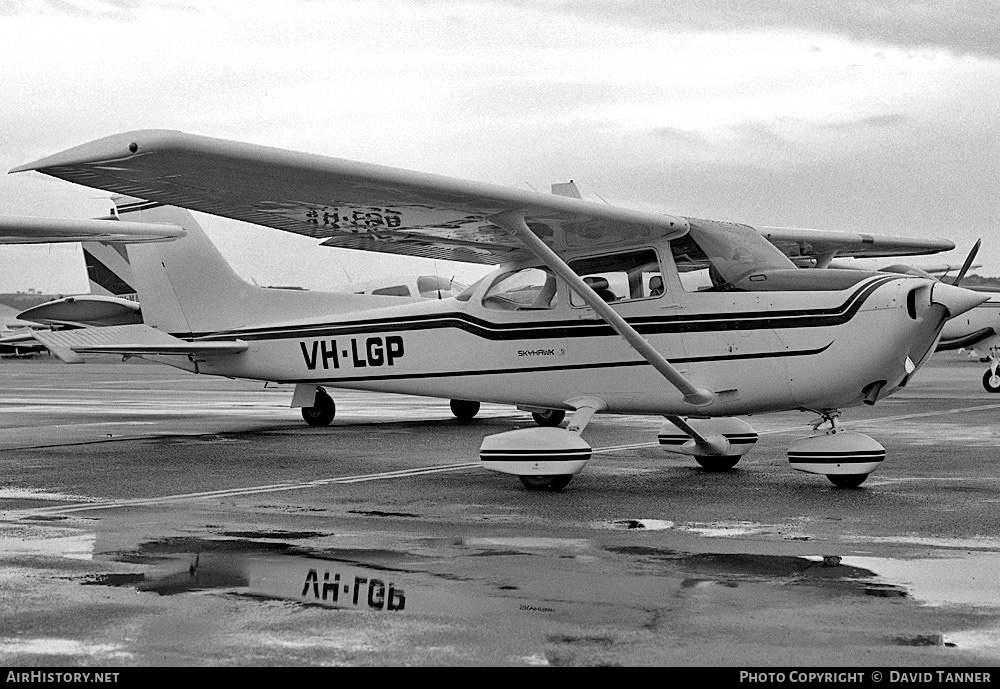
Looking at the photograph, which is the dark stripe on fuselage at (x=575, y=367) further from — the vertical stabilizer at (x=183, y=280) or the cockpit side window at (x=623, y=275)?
the vertical stabilizer at (x=183, y=280)

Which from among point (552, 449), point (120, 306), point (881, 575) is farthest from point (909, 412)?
point (881, 575)

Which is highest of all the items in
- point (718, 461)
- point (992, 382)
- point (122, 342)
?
point (122, 342)

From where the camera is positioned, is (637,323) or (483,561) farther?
(637,323)

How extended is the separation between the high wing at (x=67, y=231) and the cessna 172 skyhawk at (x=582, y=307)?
11.4 ft

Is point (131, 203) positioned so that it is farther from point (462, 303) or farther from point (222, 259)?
point (462, 303)

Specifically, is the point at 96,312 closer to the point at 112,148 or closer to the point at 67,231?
the point at 67,231

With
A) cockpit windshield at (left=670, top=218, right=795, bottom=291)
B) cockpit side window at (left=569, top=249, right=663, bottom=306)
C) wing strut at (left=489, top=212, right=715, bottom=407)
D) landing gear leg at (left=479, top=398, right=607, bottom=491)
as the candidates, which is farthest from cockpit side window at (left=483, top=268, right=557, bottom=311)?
landing gear leg at (left=479, top=398, right=607, bottom=491)

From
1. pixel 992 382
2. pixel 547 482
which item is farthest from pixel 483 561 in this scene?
pixel 992 382

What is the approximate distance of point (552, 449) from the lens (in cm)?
882

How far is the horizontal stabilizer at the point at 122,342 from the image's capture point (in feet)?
48.0

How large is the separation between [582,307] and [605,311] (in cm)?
85

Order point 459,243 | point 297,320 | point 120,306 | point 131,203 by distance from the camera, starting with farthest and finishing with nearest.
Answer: point 120,306, point 131,203, point 297,320, point 459,243

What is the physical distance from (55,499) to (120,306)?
930 centimetres

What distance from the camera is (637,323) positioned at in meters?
9.62
